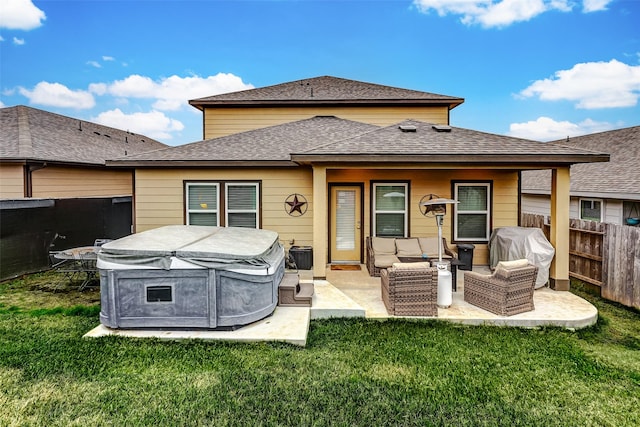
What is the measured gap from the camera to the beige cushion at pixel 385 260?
7.36 metres

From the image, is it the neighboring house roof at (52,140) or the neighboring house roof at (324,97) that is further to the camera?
the neighboring house roof at (324,97)

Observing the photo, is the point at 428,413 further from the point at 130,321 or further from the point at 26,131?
the point at 26,131

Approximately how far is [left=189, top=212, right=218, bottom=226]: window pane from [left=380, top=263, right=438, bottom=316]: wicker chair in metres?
4.62

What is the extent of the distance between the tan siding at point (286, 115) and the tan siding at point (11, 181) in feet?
17.5

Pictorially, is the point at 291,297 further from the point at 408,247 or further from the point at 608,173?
the point at 608,173

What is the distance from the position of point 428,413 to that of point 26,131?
13281 mm

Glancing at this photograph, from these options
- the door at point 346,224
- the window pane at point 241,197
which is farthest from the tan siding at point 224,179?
the door at point 346,224

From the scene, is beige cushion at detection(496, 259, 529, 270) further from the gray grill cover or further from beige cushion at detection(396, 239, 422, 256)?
beige cushion at detection(396, 239, 422, 256)

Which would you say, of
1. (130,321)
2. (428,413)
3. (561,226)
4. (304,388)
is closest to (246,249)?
(130,321)

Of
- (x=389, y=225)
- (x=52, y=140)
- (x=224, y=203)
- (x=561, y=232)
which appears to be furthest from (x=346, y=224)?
(x=52, y=140)

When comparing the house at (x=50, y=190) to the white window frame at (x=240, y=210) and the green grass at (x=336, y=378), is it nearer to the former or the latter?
the green grass at (x=336, y=378)

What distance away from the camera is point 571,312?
18.0ft

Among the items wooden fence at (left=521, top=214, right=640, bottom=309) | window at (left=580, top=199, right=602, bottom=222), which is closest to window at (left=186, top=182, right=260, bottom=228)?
wooden fence at (left=521, top=214, right=640, bottom=309)

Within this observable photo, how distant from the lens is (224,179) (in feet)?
26.7
